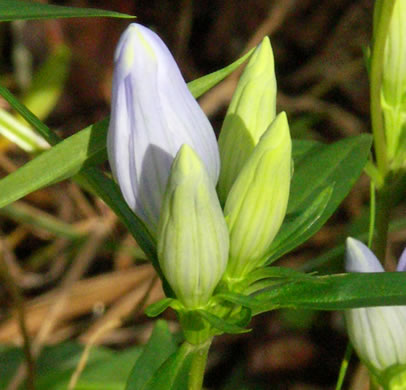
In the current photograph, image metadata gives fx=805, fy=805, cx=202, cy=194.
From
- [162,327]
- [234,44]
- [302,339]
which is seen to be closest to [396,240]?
[302,339]

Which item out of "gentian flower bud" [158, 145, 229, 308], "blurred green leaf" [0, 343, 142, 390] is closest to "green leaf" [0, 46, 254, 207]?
"gentian flower bud" [158, 145, 229, 308]

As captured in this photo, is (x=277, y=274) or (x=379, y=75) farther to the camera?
(x=379, y=75)

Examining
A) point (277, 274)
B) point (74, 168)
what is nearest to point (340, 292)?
point (277, 274)

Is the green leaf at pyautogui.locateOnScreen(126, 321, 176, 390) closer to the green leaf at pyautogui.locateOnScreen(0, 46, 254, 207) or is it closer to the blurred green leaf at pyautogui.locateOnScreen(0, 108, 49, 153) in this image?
the green leaf at pyautogui.locateOnScreen(0, 46, 254, 207)

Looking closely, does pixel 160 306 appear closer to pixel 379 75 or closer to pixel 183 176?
pixel 183 176

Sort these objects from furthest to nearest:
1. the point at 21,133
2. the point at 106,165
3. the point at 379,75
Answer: the point at 106,165 → the point at 21,133 → the point at 379,75

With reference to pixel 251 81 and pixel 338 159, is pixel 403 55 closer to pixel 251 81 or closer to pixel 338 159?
pixel 338 159
